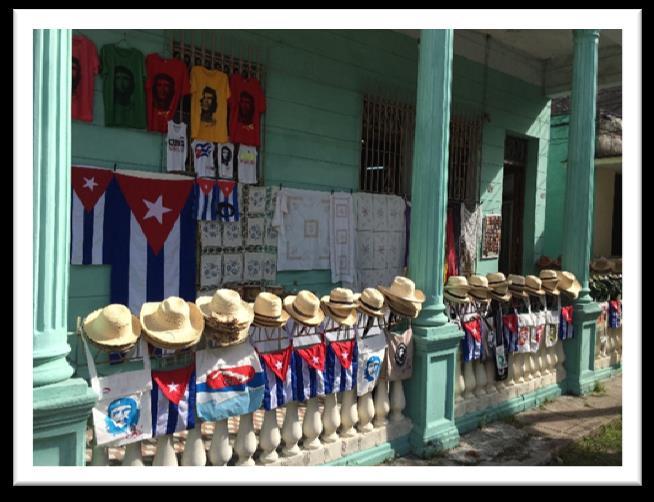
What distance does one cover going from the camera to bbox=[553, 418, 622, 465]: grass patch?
4613 mm

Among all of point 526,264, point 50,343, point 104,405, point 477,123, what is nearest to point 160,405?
point 104,405

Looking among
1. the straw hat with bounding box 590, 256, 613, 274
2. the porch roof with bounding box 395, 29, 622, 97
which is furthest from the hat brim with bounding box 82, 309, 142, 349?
the straw hat with bounding box 590, 256, 613, 274

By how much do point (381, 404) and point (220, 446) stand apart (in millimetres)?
1521

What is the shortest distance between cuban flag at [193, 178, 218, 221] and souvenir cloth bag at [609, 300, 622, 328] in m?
5.61

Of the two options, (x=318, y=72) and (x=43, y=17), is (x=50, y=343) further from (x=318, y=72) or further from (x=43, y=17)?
(x=318, y=72)

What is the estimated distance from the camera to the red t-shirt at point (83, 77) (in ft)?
15.8

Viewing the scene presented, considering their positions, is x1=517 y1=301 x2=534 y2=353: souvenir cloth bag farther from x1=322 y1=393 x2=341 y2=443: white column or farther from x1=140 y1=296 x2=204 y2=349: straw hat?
x1=140 y1=296 x2=204 y2=349: straw hat

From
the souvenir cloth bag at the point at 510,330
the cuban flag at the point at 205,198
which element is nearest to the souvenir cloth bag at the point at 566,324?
the souvenir cloth bag at the point at 510,330

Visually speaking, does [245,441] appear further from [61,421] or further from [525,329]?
[525,329]

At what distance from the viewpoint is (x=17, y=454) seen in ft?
7.97

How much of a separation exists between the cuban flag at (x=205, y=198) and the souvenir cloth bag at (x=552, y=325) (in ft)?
13.2

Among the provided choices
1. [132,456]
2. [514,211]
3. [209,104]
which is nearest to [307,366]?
[132,456]

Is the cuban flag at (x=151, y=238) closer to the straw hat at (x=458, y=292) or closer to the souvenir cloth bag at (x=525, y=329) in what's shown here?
the straw hat at (x=458, y=292)

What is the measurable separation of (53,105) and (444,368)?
12.1 ft
